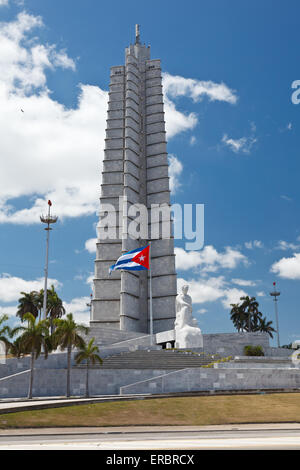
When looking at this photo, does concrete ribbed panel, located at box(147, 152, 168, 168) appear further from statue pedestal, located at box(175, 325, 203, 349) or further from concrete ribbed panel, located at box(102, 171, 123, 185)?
statue pedestal, located at box(175, 325, 203, 349)

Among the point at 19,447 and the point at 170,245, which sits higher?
the point at 170,245

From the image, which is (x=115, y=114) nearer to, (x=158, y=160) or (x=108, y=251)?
(x=158, y=160)

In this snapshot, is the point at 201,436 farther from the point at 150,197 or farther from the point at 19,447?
the point at 150,197

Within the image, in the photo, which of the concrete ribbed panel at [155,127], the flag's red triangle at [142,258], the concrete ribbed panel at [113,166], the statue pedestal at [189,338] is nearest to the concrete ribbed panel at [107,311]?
the flag's red triangle at [142,258]

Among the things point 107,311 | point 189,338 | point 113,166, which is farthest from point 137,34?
point 189,338

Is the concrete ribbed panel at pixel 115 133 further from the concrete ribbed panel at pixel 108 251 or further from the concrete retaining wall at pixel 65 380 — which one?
the concrete retaining wall at pixel 65 380

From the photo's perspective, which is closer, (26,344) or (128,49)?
(26,344)

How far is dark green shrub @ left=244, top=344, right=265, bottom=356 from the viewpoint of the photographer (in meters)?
39.1

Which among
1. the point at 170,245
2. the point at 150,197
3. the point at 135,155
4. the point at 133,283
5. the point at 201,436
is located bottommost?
the point at 201,436

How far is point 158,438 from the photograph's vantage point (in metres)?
13.9

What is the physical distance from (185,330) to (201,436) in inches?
987

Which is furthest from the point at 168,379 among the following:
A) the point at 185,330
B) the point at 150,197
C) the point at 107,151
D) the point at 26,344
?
the point at 107,151

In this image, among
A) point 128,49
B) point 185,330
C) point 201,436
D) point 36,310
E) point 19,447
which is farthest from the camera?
point 128,49

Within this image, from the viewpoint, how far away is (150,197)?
61.4 meters
